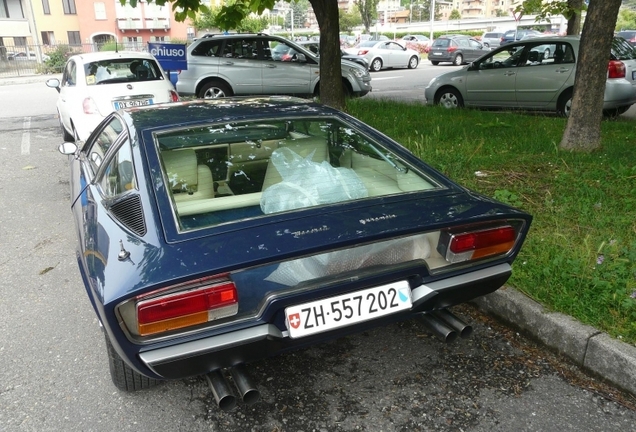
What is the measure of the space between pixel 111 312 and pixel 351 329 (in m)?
0.96

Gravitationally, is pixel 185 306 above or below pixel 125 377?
above

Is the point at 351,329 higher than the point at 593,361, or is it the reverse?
the point at 351,329

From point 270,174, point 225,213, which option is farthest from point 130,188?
point 270,174

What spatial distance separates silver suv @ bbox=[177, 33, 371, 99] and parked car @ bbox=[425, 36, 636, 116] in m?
2.97

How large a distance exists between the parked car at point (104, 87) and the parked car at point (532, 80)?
5346mm

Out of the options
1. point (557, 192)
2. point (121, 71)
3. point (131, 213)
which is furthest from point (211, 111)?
point (121, 71)

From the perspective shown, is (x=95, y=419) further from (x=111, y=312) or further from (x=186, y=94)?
(x=186, y=94)

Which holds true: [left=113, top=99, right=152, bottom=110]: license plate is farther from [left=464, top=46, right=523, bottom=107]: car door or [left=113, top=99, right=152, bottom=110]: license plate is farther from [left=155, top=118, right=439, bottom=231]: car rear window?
[left=464, top=46, right=523, bottom=107]: car door

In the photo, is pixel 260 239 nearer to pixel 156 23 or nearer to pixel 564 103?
pixel 564 103

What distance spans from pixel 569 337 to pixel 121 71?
295 inches

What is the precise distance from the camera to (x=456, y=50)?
26.6 m

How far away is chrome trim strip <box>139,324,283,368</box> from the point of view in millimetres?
1982

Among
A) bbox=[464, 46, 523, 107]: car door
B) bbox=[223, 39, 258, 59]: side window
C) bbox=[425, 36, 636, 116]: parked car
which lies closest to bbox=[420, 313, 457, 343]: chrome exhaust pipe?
bbox=[425, 36, 636, 116]: parked car

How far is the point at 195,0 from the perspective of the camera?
696cm
